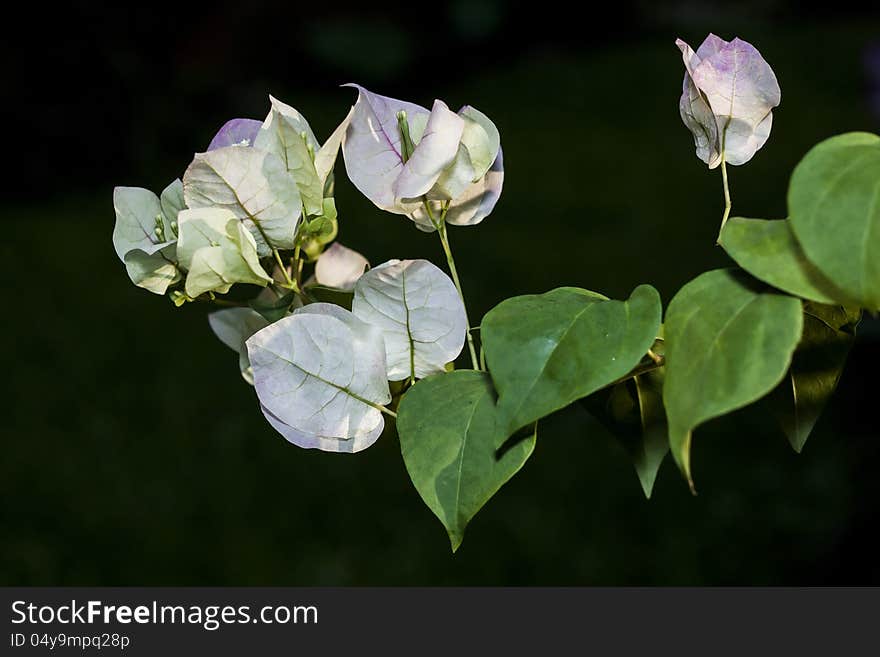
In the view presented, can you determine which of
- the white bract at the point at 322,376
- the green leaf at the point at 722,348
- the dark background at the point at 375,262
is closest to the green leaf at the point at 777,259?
the green leaf at the point at 722,348

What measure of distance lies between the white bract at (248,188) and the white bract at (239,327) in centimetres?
4

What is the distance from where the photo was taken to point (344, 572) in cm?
165

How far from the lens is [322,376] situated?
0.30 metres

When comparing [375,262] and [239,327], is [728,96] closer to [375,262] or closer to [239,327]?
[239,327]

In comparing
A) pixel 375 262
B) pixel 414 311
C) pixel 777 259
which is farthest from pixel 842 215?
pixel 375 262

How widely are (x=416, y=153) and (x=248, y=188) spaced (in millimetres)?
52

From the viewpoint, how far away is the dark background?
5.65 ft

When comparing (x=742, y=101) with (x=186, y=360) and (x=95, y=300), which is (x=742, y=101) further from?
(x=95, y=300)

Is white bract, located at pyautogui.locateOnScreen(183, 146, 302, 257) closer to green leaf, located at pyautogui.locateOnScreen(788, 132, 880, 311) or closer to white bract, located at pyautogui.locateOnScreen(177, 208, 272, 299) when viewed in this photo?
white bract, located at pyautogui.locateOnScreen(177, 208, 272, 299)

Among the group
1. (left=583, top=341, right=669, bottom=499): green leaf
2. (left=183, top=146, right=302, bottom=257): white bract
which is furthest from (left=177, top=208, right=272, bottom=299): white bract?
(left=583, top=341, right=669, bottom=499): green leaf

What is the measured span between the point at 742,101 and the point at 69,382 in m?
2.31
